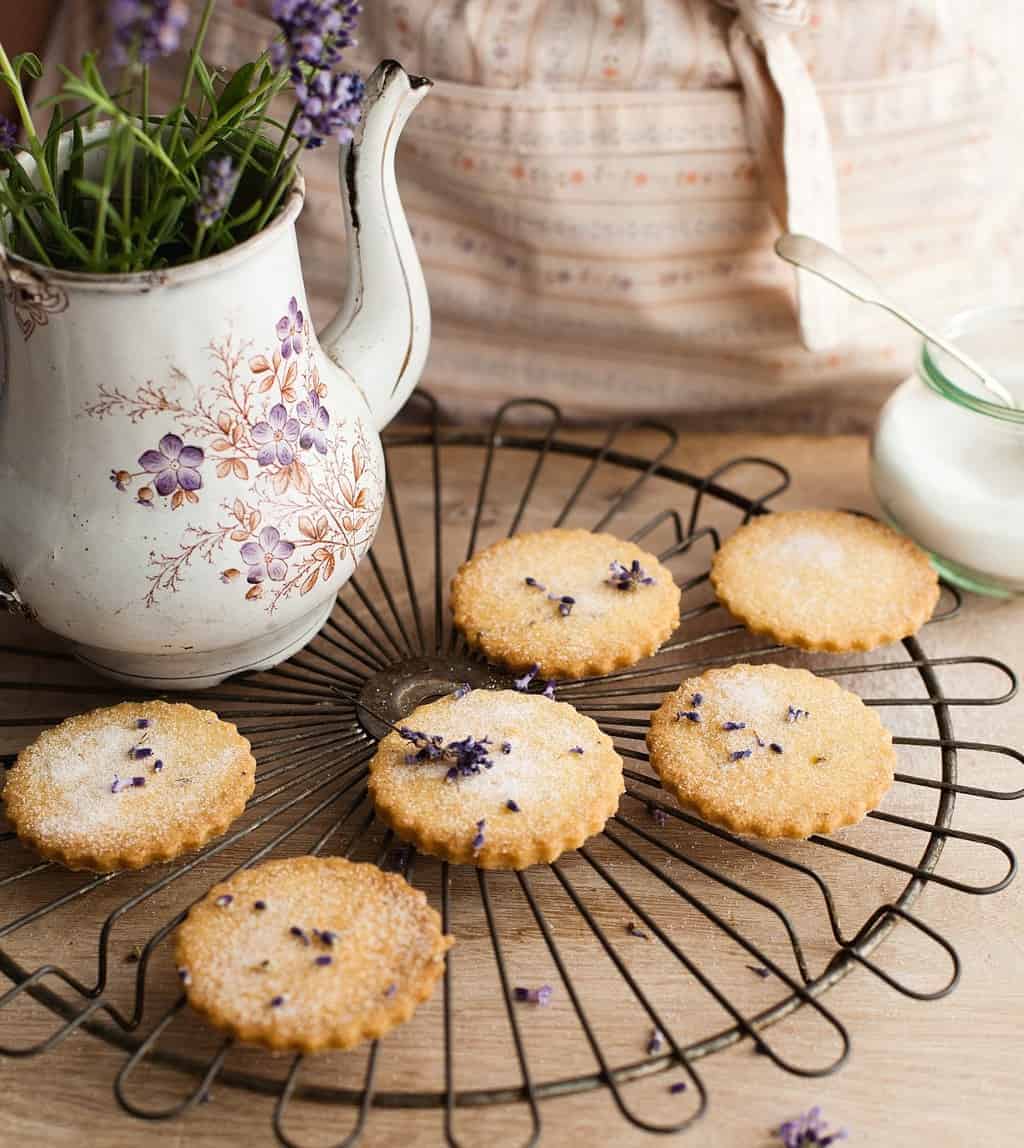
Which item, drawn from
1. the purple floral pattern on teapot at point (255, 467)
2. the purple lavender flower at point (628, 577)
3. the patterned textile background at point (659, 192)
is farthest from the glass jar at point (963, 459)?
the purple floral pattern on teapot at point (255, 467)

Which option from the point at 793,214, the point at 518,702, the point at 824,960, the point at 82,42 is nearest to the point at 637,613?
the point at 518,702

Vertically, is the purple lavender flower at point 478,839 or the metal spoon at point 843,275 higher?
the metal spoon at point 843,275

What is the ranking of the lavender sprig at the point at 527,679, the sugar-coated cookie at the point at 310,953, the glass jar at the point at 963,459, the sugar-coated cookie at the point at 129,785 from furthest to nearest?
the glass jar at the point at 963,459 < the lavender sprig at the point at 527,679 < the sugar-coated cookie at the point at 129,785 < the sugar-coated cookie at the point at 310,953

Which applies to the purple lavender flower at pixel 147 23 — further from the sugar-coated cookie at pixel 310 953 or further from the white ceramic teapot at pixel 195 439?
the sugar-coated cookie at pixel 310 953

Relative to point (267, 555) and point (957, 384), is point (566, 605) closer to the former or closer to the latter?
point (267, 555)

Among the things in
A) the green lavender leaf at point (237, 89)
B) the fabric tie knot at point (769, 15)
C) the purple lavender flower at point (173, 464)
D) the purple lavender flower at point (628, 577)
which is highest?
the fabric tie knot at point (769, 15)

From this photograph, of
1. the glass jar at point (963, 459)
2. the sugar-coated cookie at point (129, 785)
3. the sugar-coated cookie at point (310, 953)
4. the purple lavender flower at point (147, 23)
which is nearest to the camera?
the purple lavender flower at point (147, 23)

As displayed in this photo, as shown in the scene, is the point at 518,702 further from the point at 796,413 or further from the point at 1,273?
the point at 796,413

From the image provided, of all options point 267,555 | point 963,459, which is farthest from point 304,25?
point 963,459
